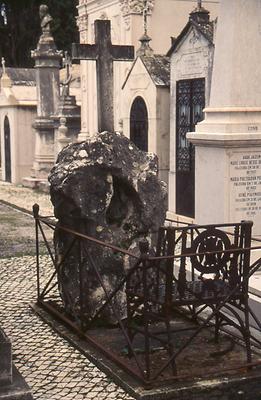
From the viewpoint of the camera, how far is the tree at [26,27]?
120ft

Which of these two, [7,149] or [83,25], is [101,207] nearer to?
[7,149]

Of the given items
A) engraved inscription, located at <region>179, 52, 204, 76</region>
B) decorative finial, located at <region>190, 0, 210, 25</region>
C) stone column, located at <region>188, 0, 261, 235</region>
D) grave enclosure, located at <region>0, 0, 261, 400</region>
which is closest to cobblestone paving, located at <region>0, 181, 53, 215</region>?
engraved inscription, located at <region>179, 52, 204, 76</region>

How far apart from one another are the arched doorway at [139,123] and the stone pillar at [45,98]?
18.2 feet

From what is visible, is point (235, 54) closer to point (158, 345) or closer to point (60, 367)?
point (158, 345)

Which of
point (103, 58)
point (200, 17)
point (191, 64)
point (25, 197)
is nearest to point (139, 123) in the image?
point (191, 64)

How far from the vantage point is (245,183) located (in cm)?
611

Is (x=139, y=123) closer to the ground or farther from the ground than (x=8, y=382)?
farther from the ground

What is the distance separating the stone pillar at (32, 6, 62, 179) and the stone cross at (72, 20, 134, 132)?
7978mm

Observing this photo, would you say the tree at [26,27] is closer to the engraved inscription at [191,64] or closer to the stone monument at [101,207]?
the engraved inscription at [191,64]

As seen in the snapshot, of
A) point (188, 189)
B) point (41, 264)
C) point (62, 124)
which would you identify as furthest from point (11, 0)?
point (41, 264)

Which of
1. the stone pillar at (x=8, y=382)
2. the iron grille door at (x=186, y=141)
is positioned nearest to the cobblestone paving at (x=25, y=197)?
the iron grille door at (x=186, y=141)

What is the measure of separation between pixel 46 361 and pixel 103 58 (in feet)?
18.6

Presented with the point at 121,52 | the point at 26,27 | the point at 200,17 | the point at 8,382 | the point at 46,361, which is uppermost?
the point at 26,27

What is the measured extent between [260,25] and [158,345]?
124 inches
